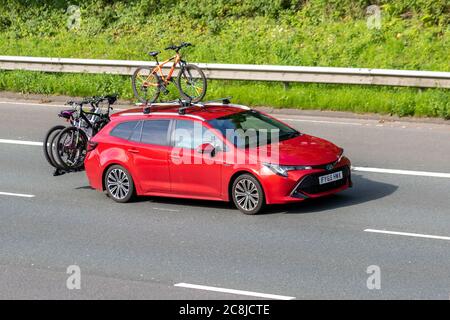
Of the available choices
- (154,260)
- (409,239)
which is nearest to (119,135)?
(154,260)

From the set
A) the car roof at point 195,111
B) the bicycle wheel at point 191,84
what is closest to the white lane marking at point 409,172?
the car roof at point 195,111

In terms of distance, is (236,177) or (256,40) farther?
(256,40)

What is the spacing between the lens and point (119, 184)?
55.0 ft

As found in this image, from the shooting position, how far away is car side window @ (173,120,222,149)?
15914 mm

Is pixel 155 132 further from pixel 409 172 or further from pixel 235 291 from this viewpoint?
pixel 235 291

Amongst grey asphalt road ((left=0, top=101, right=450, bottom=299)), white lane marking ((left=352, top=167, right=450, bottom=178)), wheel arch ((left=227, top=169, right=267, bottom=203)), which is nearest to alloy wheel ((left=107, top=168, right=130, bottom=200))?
grey asphalt road ((left=0, top=101, right=450, bottom=299))

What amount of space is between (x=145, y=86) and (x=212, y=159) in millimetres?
8845

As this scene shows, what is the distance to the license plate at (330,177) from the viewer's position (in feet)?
50.3

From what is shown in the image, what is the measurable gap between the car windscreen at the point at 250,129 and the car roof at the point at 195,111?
14 cm

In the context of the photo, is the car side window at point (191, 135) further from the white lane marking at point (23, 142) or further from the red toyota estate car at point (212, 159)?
the white lane marking at point (23, 142)

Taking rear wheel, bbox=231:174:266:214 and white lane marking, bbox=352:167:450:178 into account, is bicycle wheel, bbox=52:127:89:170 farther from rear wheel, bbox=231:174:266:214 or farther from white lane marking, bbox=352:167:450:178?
white lane marking, bbox=352:167:450:178

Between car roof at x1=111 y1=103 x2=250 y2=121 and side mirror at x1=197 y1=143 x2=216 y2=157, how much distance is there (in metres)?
0.52

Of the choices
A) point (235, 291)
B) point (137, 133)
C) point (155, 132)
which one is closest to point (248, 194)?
point (155, 132)

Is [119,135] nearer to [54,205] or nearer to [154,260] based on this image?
[54,205]
